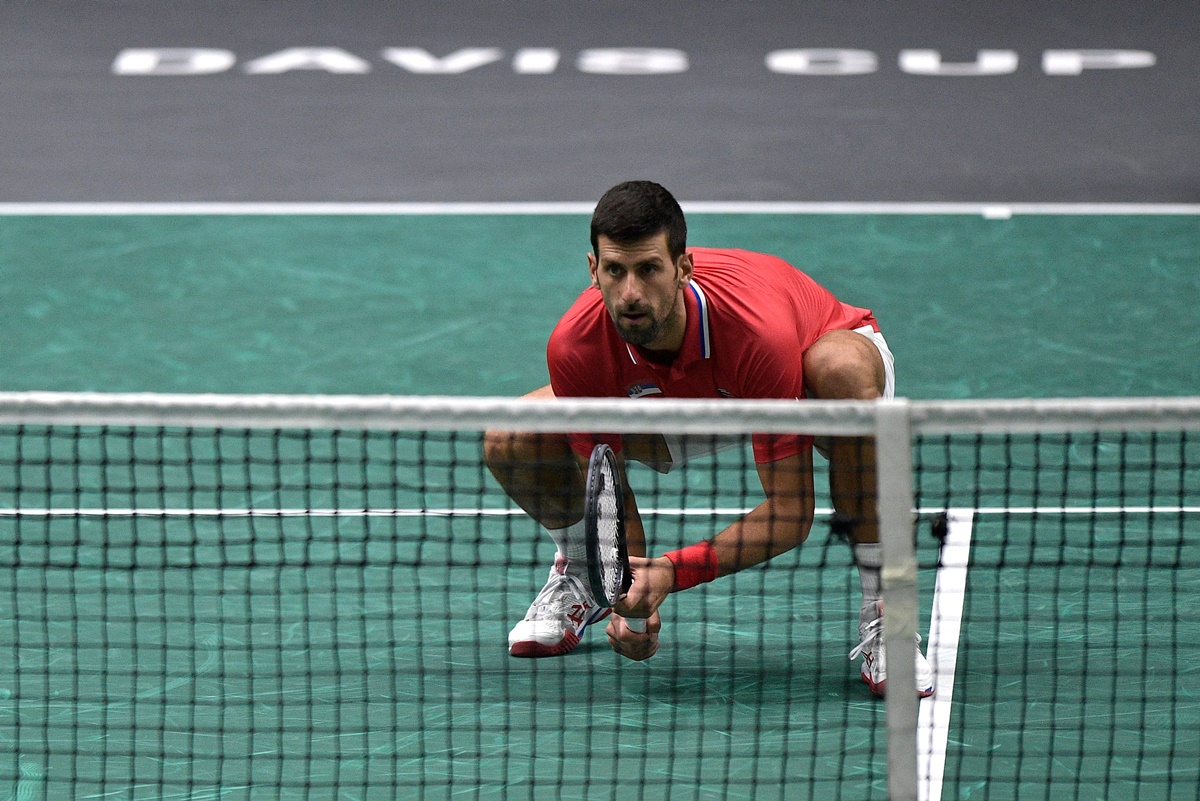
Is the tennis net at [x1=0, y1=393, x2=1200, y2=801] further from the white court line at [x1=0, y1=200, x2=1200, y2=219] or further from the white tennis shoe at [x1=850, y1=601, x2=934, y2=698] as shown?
the white court line at [x1=0, y1=200, x2=1200, y2=219]

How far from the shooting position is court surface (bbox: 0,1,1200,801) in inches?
194

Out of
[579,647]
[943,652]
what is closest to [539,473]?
[579,647]

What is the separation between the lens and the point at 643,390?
5.34 m

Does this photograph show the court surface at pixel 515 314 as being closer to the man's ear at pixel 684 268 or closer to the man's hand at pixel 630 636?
the man's hand at pixel 630 636

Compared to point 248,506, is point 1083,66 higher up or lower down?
higher up

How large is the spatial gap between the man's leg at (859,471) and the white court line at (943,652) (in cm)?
8

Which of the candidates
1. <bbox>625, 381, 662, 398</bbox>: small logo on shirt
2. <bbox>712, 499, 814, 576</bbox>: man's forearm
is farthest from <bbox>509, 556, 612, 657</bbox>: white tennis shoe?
<bbox>712, 499, 814, 576</bbox>: man's forearm

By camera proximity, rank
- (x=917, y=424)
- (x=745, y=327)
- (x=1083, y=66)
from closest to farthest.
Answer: (x=917, y=424) < (x=745, y=327) < (x=1083, y=66)

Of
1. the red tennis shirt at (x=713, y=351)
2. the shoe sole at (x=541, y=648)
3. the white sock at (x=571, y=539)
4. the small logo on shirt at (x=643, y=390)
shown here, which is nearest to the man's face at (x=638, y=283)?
the red tennis shirt at (x=713, y=351)

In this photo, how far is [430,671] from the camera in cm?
533

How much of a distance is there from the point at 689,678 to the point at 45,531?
271cm

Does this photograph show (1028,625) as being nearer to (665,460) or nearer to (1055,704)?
(1055,704)

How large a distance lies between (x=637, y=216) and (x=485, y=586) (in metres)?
1.77

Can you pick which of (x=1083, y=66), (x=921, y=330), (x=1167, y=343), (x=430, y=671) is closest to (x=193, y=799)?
(x=430, y=671)
